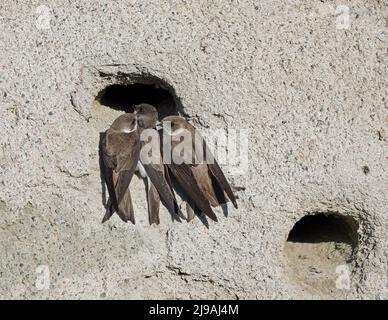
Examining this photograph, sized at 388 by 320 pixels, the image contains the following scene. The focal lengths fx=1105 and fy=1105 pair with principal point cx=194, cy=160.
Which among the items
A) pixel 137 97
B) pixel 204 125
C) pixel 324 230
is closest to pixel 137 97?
pixel 137 97

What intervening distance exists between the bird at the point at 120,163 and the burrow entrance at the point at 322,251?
0.52 meters

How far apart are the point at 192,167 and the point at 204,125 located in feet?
0.42

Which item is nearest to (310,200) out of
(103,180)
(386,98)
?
(386,98)

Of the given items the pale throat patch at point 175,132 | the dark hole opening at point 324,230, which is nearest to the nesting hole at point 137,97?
the pale throat patch at point 175,132

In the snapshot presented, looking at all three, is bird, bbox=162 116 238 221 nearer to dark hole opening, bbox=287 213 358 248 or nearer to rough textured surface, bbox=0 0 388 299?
rough textured surface, bbox=0 0 388 299

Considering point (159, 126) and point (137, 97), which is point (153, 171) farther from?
point (137, 97)

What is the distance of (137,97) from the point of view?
360 cm

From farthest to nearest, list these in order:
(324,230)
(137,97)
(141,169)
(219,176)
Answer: (137,97), (324,230), (141,169), (219,176)

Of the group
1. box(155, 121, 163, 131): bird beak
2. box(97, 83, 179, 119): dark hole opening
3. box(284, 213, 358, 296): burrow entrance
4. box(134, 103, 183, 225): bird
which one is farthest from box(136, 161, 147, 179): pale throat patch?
box(284, 213, 358, 296): burrow entrance

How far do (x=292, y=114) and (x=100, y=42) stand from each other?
1.94 ft

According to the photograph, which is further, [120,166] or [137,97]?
[137,97]

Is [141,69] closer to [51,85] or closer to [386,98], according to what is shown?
[51,85]

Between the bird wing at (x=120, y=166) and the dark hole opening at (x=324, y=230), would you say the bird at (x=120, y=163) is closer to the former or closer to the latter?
the bird wing at (x=120, y=166)

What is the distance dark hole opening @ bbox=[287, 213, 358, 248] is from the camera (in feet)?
10.9
